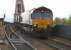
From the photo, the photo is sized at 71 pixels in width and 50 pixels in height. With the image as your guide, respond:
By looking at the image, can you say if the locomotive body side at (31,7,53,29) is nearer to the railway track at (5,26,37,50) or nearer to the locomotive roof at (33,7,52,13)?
the locomotive roof at (33,7,52,13)

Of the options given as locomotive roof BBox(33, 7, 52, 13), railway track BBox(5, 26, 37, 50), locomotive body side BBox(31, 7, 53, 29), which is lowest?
railway track BBox(5, 26, 37, 50)

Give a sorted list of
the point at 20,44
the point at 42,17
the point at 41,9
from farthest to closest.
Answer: the point at 41,9 → the point at 42,17 → the point at 20,44

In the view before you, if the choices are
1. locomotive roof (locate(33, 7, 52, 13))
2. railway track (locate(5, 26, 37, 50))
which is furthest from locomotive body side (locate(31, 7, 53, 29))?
railway track (locate(5, 26, 37, 50))

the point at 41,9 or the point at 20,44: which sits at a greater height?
the point at 41,9

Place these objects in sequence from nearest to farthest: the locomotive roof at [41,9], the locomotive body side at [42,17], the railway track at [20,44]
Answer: the railway track at [20,44], the locomotive body side at [42,17], the locomotive roof at [41,9]

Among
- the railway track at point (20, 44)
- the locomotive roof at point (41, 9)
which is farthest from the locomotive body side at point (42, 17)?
the railway track at point (20, 44)

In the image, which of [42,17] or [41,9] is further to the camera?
[41,9]

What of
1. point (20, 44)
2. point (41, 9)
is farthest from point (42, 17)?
point (20, 44)

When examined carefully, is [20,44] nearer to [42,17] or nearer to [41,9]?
[42,17]

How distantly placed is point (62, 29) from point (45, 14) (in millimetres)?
2403

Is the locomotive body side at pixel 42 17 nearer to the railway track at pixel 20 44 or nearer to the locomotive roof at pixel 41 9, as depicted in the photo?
the locomotive roof at pixel 41 9

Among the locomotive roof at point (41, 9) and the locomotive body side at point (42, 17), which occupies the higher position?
the locomotive roof at point (41, 9)

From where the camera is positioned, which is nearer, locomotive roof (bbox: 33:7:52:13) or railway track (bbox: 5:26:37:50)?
railway track (bbox: 5:26:37:50)

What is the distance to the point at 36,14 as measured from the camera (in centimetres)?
2430
